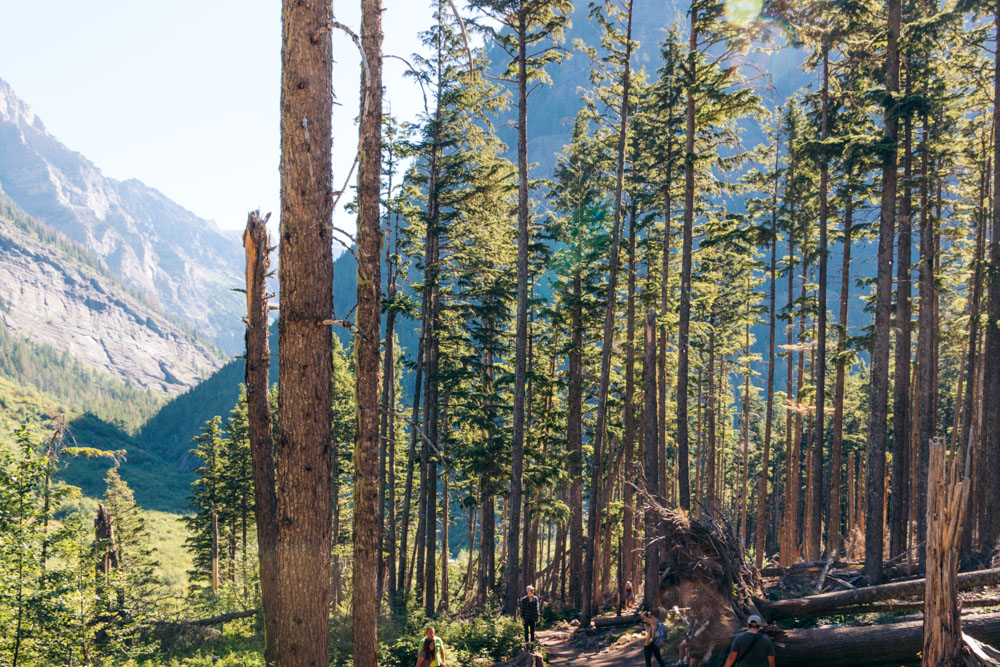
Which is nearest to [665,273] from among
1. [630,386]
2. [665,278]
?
[665,278]

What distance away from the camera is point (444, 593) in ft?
94.6

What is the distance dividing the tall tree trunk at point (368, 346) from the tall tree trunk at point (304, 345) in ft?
4.01

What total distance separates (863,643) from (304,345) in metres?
9.54

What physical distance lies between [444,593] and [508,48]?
79.1 feet

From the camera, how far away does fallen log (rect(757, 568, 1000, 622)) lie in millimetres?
11258

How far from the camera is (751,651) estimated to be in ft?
23.4

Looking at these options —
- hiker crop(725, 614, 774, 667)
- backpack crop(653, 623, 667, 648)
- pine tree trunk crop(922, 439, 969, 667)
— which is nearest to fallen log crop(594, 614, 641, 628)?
backpack crop(653, 623, 667, 648)

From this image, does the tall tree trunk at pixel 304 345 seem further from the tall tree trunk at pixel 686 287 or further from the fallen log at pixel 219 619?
the fallen log at pixel 219 619

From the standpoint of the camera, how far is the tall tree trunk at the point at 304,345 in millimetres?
4648

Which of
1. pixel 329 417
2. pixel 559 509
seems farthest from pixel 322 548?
pixel 559 509

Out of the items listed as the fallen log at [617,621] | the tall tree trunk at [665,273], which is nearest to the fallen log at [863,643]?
the fallen log at [617,621]

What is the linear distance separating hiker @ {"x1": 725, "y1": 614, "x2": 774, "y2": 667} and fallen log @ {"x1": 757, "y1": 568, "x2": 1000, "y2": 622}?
15.0ft

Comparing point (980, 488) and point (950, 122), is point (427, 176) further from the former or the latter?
point (980, 488)

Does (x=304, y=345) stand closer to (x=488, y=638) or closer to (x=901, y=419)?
(x=488, y=638)
